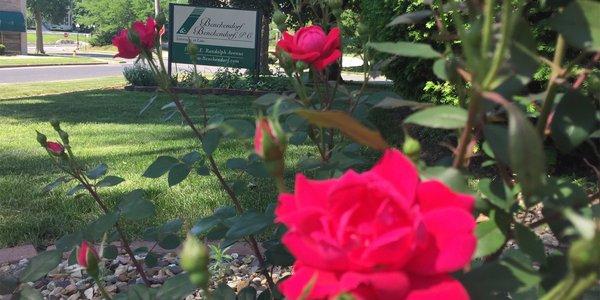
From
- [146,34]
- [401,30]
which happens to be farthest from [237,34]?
[146,34]

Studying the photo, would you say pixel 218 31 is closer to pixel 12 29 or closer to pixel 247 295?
pixel 247 295

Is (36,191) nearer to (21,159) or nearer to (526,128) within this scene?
(21,159)

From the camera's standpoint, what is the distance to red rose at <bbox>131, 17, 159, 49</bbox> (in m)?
1.26

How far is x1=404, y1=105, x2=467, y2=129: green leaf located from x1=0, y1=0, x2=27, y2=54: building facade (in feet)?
93.6

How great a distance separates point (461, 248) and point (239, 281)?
1.70 meters

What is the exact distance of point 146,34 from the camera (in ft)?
4.18

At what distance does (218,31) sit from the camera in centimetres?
862

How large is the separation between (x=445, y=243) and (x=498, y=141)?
118 mm

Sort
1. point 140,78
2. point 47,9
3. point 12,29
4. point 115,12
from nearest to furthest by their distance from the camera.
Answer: point 140,78
point 12,29
point 115,12
point 47,9

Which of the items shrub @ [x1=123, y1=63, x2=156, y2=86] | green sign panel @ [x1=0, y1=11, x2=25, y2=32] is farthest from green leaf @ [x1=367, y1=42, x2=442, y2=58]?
green sign panel @ [x1=0, y1=11, x2=25, y2=32]

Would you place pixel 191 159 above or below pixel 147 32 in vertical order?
below

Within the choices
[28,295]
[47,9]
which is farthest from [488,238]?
[47,9]

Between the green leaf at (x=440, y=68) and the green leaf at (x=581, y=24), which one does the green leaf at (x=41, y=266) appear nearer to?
the green leaf at (x=440, y=68)

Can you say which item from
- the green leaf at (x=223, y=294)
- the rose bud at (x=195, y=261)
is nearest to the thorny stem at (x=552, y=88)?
the rose bud at (x=195, y=261)
